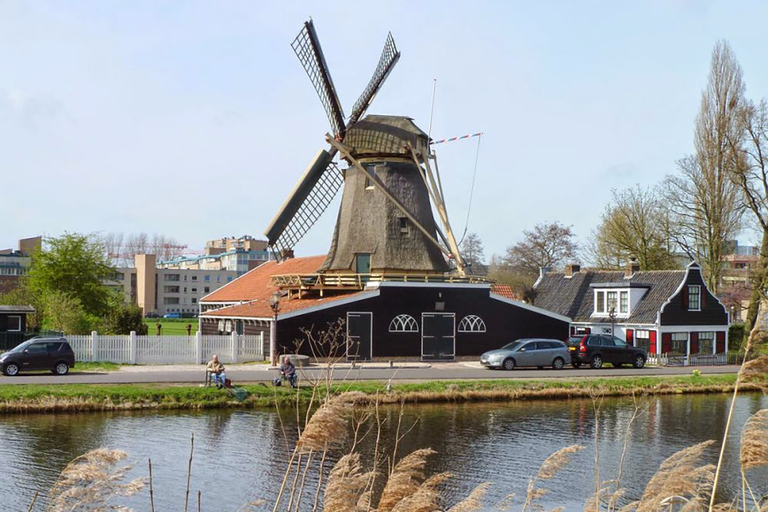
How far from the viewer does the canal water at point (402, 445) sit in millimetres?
16047

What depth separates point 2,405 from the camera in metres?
23.5

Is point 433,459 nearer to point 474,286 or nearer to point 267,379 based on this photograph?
point 267,379

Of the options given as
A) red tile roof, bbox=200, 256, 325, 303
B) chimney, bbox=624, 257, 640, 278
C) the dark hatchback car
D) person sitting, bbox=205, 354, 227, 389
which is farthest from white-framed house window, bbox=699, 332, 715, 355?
the dark hatchback car

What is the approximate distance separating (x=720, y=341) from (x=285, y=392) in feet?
86.7

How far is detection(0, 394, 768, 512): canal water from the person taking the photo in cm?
1605

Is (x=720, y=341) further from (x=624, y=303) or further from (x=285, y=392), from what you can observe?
(x=285, y=392)

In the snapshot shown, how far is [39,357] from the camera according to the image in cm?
3022

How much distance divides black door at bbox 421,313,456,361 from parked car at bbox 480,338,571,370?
3.36 meters

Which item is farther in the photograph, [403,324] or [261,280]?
[261,280]

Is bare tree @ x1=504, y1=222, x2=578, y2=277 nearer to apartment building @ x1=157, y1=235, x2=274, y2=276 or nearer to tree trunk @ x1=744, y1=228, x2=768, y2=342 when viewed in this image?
tree trunk @ x1=744, y1=228, x2=768, y2=342

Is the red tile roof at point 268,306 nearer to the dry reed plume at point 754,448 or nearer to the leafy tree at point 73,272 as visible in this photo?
the leafy tree at point 73,272

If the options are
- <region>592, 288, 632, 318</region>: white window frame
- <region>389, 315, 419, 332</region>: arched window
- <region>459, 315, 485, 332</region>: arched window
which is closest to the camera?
<region>389, 315, 419, 332</region>: arched window

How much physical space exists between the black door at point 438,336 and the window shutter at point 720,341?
46.5 ft

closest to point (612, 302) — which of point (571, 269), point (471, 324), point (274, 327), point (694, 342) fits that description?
point (694, 342)
